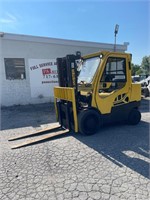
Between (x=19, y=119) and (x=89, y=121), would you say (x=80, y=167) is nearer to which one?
(x=89, y=121)

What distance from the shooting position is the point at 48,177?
10.8 ft

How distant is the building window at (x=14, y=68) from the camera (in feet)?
34.7

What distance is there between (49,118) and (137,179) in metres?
5.17

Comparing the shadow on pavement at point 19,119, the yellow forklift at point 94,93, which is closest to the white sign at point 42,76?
the shadow on pavement at point 19,119

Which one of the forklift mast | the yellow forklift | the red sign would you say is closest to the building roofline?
the red sign

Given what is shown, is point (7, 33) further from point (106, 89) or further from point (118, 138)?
point (118, 138)

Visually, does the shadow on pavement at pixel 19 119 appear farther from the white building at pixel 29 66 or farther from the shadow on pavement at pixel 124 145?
the shadow on pavement at pixel 124 145

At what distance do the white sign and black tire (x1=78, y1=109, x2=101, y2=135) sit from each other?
6833mm

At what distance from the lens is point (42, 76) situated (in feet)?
38.1

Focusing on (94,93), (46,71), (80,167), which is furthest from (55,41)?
(80,167)

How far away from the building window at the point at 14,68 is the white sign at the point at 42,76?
0.49 m

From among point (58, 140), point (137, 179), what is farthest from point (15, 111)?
point (137, 179)

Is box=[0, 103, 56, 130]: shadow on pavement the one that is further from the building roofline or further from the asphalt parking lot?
the building roofline

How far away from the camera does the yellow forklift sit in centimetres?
519
